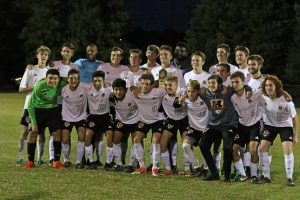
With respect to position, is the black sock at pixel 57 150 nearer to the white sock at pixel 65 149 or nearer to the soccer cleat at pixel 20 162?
the white sock at pixel 65 149

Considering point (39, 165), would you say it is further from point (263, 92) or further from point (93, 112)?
point (263, 92)

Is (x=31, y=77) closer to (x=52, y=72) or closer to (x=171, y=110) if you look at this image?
(x=52, y=72)

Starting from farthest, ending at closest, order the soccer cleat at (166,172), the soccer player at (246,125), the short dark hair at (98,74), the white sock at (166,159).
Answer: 1. the short dark hair at (98,74)
2. the white sock at (166,159)
3. the soccer cleat at (166,172)
4. the soccer player at (246,125)

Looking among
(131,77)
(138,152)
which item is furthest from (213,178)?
(131,77)

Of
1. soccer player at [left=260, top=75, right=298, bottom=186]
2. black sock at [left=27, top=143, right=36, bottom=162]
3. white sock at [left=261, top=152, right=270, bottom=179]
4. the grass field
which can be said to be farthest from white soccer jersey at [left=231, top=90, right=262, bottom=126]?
black sock at [left=27, top=143, right=36, bottom=162]

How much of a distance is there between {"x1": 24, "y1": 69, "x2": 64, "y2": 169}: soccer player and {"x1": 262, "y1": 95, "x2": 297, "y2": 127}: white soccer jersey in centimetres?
348

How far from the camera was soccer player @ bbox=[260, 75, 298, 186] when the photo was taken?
8906 mm

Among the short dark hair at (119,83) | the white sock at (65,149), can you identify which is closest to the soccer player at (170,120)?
the short dark hair at (119,83)

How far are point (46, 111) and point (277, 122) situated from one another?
3.82 metres

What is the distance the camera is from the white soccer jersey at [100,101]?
33.2 ft

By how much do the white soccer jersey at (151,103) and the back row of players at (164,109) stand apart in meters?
0.02

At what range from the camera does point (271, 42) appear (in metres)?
41.4

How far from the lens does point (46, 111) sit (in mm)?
9953

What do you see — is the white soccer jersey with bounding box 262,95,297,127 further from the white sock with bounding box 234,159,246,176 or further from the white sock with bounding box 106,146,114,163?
the white sock with bounding box 106,146,114,163
